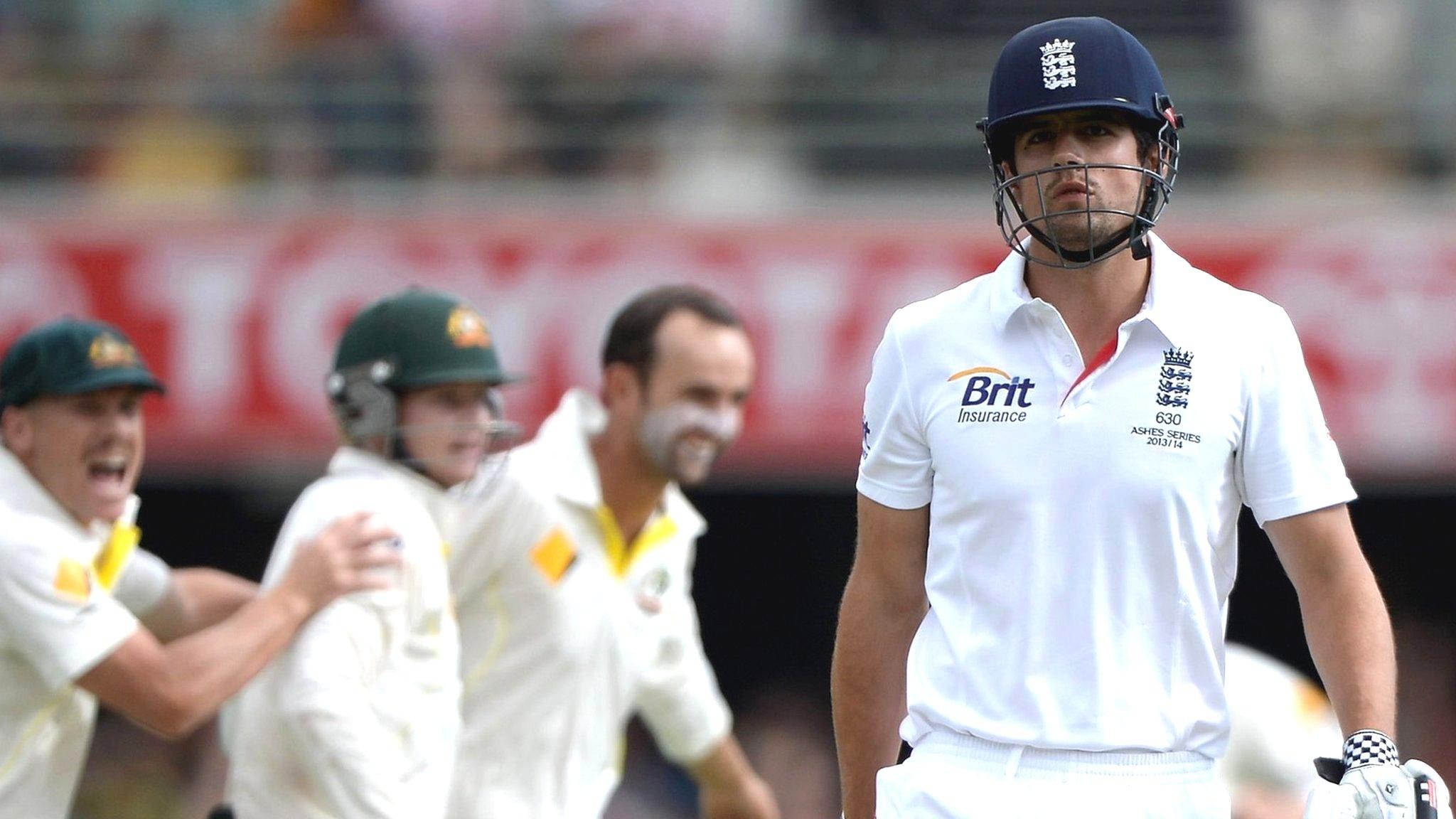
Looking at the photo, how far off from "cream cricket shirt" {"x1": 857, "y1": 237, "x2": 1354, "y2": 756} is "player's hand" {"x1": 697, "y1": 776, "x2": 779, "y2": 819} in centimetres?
262

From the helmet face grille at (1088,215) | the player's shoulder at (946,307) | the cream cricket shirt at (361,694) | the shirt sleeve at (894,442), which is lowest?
the cream cricket shirt at (361,694)

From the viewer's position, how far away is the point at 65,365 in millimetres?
4871

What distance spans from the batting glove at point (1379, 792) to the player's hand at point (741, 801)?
Answer: 2957 millimetres

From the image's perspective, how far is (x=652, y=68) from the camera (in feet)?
34.6

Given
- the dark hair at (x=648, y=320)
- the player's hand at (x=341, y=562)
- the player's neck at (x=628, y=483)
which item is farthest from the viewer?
the dark hair at (x=648, y=320)

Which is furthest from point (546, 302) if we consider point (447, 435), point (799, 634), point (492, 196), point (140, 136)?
point (447, 435)

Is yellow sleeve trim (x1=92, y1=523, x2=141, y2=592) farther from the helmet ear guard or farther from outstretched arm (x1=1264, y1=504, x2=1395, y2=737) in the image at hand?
outstretched arm (x1=1264, y1=504, x2=1395, y2=737)

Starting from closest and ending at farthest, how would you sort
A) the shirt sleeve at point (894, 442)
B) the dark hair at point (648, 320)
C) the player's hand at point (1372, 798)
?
the player's hand at point (1372, 798) → the shirt sleeve at point (894, 442) → the dark hair at point (648, 320)

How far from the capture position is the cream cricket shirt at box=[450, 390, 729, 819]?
545 cm

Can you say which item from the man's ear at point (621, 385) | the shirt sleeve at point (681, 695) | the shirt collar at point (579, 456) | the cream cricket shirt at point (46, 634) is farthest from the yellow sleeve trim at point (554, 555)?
the cream cricket shirt at point (46, 634)

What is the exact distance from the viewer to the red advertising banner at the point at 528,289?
934 centimetres

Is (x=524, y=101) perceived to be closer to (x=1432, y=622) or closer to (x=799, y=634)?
(x=799, y=634)

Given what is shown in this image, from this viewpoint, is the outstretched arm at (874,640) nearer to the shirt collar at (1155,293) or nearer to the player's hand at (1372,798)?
the shirt collar at (1155,293)

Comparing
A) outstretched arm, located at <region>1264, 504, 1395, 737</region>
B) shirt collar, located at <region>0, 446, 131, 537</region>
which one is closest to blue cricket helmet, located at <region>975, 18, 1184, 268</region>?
outstretched arm, located at <region>1264, 504, 1395, 737</region>
